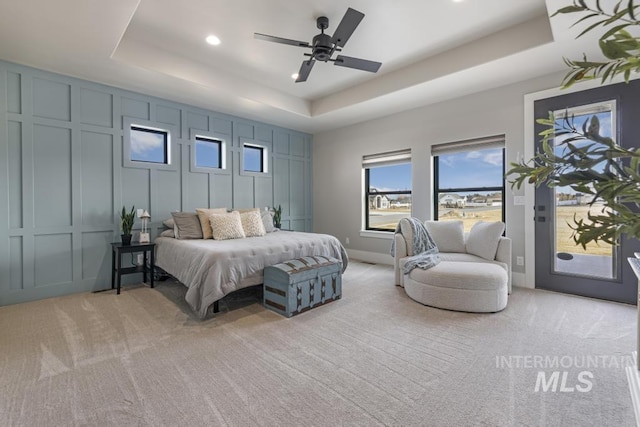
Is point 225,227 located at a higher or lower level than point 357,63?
lower

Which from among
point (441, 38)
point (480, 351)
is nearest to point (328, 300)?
point (480, 351)

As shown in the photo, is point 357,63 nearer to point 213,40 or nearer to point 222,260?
point 213,40

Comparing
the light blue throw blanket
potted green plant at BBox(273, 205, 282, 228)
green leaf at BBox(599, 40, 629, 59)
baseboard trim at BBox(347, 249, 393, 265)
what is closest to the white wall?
baseboard trim at BBox(347, 249, 393, 265)

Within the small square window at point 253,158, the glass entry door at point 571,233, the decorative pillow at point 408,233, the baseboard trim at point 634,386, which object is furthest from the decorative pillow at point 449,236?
the small square window at point 253,158

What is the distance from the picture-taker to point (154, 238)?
4.30 metres

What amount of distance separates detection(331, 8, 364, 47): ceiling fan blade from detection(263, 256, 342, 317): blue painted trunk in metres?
2.17

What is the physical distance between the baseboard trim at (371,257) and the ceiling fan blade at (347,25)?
3.60 m

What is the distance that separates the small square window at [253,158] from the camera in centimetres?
550

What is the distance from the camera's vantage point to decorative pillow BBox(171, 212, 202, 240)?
3947 mm

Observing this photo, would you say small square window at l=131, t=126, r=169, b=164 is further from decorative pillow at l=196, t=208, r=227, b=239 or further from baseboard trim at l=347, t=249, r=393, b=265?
baseboard trim at l=347, t=249, r=393, b=265

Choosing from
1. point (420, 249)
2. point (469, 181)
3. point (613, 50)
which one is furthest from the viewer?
point (469, 181)

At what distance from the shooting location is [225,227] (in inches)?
157

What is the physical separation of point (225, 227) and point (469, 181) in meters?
3.56

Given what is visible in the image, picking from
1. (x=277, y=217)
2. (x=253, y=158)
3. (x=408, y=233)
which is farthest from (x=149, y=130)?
(x=408, y=233)
